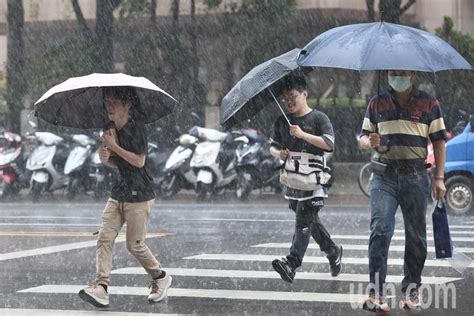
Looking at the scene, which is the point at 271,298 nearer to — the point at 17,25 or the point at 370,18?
the point at 370,18

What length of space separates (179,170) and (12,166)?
12.1 feet

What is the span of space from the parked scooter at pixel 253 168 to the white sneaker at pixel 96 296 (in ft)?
37.5

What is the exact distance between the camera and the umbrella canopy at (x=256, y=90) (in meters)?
8.34

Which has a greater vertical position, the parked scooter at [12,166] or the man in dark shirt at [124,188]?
the man in dark shirt at [124,188]

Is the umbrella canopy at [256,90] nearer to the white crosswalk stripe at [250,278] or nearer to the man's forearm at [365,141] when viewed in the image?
the man's forearm at [365,141]

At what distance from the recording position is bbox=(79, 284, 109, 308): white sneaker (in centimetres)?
771

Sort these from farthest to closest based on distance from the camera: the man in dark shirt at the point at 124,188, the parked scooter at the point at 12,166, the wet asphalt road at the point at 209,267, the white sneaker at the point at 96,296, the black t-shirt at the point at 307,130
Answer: the parked scooter at the point at 12,166
the black t-shirt at the point at 307,130
the wet asphalt road at the point at 209,267
the man in dark shirt at the point at 124,188
the white sneaker at the point at 96,296

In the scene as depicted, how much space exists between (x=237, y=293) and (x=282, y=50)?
18.7 metres

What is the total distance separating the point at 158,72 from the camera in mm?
26453

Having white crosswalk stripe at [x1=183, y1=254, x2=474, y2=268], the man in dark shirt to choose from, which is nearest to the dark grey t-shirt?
the man in dark shirt

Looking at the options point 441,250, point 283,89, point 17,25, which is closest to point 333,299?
point 441,250

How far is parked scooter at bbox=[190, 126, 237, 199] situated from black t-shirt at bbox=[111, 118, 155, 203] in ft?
37.2

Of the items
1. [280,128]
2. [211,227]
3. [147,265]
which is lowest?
[211,227]

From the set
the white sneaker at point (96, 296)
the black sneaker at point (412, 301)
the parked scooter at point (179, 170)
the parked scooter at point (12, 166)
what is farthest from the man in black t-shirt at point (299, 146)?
the parked scooter at point (12, 166)
